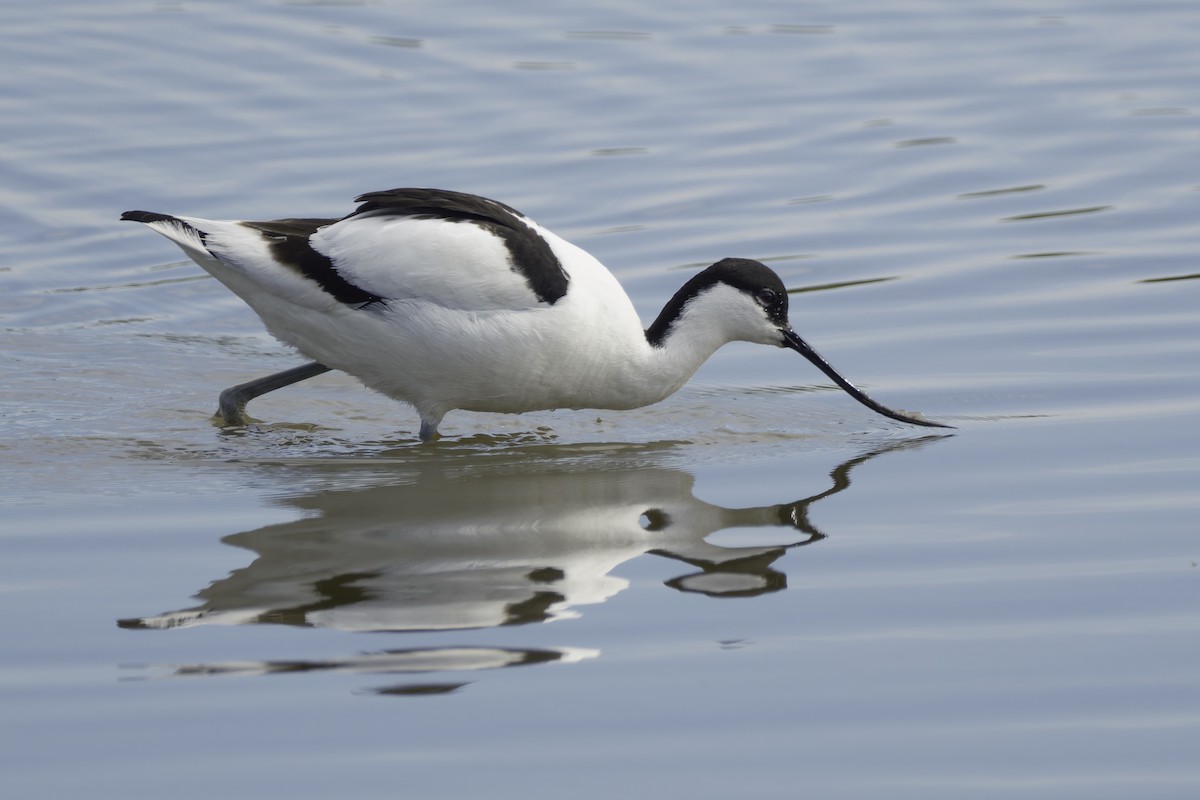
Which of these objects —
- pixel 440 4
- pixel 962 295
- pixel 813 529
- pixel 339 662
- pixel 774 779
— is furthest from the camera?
pixel 440 4

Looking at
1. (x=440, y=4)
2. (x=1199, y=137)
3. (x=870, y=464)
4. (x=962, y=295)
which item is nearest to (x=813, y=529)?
(x=870, y=464)

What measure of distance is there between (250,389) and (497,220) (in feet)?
4.79

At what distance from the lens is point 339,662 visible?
450 cm

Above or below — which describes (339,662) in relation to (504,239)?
below

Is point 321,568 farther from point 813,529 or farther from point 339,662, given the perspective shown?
point 813,529

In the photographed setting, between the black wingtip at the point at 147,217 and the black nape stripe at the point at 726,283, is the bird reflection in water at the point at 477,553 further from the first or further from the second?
the black wingtip at the point at 147,217

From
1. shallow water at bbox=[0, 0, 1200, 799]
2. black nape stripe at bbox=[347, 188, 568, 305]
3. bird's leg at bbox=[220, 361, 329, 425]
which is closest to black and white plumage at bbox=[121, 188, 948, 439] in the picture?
black nape stripe at bbox=[347, 188, 568, 305]

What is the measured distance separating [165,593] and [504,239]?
7.00 ft

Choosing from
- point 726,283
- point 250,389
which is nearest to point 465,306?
point 726,283

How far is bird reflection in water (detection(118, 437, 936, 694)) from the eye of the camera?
4.80 m

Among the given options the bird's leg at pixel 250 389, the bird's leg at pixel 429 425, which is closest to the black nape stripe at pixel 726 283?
the bird's leg at pixel 429 425

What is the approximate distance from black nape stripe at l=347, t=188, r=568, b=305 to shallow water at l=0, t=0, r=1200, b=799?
71cm

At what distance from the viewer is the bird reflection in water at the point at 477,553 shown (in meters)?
4.80

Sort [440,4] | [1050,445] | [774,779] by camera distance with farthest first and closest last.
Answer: [440,4]
[1050,445]
[774,779]
